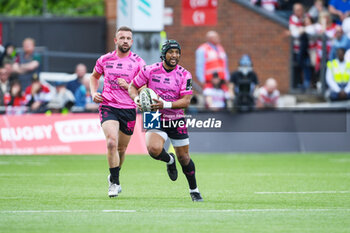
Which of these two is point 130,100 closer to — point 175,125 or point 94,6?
point 175,125

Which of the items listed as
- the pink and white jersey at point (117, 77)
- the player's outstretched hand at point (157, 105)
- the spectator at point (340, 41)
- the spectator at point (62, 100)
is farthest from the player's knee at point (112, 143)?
the spectator at point (340, 41)

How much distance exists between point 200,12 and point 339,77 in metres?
4.06

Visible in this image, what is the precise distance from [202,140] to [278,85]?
4954 mm

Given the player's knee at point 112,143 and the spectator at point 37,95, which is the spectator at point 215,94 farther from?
the player's knee at point 112,143

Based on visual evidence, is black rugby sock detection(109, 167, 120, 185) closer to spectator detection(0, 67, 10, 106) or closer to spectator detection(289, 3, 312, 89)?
spectator detection(0, 67, 10, 106)

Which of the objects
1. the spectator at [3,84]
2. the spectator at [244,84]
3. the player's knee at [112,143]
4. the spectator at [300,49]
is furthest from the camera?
the spectator at [300,49]

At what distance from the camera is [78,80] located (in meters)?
23.4

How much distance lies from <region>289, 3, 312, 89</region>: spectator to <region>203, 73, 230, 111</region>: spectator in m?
3.53

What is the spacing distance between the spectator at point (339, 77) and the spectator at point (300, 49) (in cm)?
173

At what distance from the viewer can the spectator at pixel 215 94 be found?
22.8 meters

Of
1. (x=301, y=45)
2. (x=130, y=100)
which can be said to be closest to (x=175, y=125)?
(x=130, y=100)

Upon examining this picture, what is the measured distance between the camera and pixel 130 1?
829 inches

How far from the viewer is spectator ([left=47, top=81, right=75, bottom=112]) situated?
22.7 m

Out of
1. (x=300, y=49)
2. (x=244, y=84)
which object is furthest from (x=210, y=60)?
(x=300, y=49)
